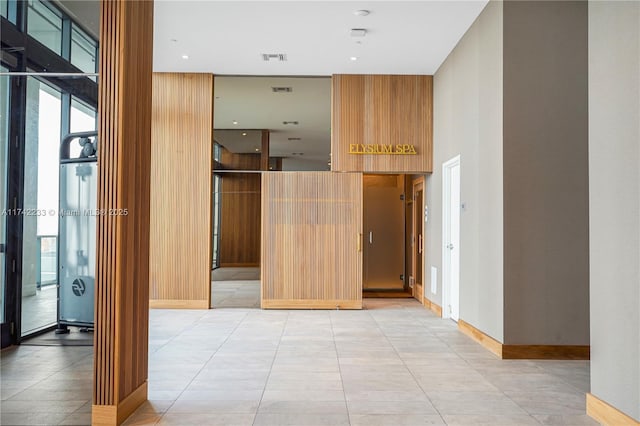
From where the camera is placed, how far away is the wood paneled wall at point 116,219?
11.4ft

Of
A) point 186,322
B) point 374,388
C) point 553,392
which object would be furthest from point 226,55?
point 553,392

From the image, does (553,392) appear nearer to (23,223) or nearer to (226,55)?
(23,223)

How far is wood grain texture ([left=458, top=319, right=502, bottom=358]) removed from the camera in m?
5.58

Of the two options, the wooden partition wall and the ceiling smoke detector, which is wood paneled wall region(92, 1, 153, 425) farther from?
the ceiling smoke detector

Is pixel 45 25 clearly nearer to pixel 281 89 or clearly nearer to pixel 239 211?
pixel 281 89

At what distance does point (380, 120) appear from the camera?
8.84 m

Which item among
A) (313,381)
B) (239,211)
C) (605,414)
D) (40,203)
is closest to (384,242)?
(239,211)

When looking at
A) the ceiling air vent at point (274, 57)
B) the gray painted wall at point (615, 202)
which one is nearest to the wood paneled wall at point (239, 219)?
the ceiling air vent at point (274, 57)

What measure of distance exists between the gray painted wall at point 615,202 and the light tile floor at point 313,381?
0.55 metres

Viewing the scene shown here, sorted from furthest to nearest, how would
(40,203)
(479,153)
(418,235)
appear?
(418,235) < (479,153) < (40,203)

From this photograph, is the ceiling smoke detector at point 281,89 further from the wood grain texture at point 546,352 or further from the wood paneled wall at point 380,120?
the wood grain texture at point 546,352

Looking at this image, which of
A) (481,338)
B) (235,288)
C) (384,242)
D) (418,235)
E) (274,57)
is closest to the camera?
(481,338)

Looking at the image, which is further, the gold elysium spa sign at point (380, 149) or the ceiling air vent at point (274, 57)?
the gold elysium spa sign at point (380, 149)

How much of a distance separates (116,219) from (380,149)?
5.96 metres
